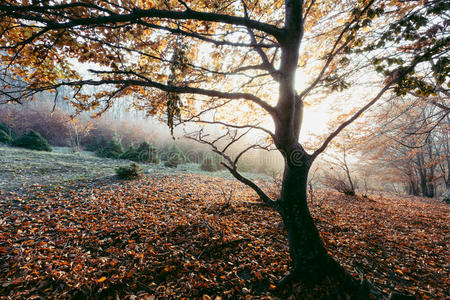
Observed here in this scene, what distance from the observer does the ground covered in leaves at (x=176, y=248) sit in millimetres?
2211

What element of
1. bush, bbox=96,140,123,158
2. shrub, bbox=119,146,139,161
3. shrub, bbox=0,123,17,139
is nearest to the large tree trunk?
shrub, bbox=119,146,139,161

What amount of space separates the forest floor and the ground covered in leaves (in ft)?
0.05

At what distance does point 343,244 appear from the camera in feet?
10.8

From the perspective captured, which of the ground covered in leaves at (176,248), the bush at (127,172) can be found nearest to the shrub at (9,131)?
the bush at (127,172)

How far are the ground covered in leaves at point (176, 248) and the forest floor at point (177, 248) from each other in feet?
0.05

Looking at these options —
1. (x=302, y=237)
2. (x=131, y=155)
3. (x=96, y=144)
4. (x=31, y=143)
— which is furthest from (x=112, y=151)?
(x=302, y=237)

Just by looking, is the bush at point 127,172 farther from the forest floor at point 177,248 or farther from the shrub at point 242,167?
the shrub at point 242,167

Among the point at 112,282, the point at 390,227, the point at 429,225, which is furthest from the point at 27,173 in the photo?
the point at 429,225

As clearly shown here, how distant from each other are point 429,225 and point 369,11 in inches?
223

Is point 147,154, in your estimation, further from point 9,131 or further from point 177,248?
point 9,131

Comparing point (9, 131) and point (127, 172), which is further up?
point (9, 131)

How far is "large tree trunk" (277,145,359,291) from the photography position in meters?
2.13

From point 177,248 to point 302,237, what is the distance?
6.77ft

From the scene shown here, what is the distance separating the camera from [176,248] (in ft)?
9.62
